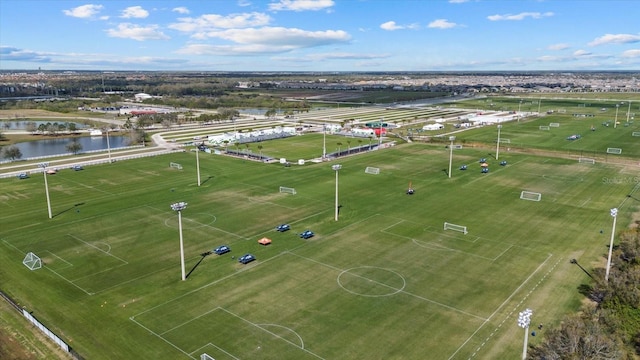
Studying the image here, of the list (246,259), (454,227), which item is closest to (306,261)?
(246,259)

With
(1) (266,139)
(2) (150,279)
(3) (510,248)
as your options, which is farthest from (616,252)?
(1) (266,139)

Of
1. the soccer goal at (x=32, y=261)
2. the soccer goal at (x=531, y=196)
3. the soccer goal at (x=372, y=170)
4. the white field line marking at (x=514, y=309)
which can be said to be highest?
the soccer goal at (x=372, y=170)

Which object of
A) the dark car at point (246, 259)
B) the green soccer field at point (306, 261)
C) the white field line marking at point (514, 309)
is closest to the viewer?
the white field line marking at point (514, 309)

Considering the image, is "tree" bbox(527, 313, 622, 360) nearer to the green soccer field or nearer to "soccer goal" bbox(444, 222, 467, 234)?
the green soccer field

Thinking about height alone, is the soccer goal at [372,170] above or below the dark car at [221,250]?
above

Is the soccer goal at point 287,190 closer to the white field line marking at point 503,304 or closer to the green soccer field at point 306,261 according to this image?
the green soccer field at point 306,261

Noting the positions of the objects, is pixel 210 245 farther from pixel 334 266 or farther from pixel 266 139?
pixel 266 139

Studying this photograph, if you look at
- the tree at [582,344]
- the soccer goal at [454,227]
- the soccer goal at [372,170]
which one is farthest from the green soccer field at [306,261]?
the tree at [582,344]

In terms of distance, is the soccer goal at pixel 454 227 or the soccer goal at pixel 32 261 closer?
the soccer goal at pixel 32 261
